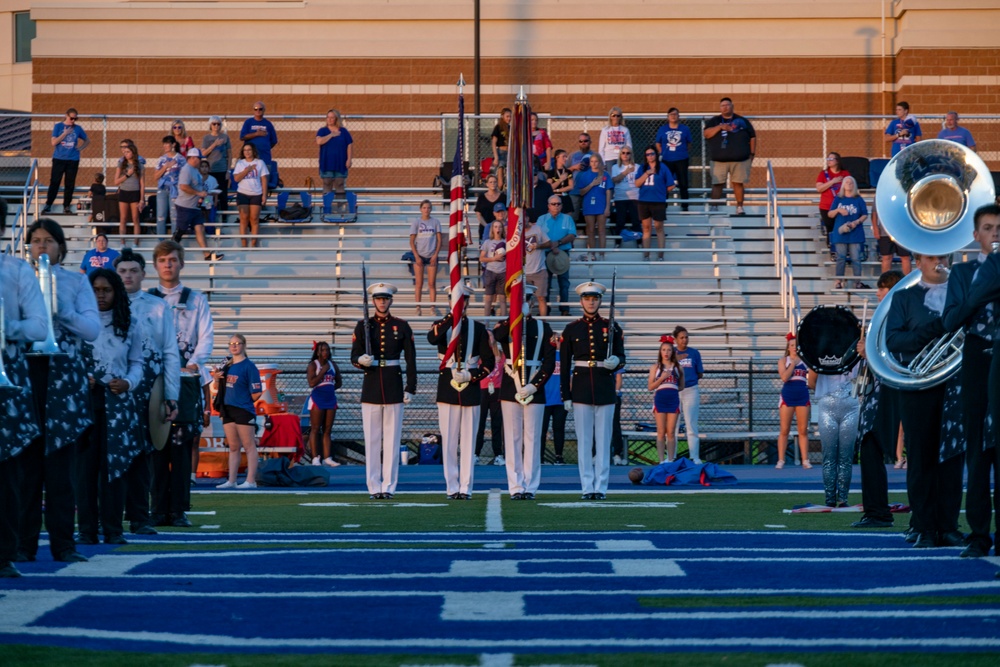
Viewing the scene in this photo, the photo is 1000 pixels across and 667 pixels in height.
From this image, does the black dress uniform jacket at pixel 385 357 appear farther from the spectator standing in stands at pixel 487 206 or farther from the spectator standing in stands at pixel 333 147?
the spectator standing in stands at pixel 333 147

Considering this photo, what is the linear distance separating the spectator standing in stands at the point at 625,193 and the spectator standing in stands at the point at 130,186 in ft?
23.5

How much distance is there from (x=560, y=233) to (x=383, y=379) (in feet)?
25.4

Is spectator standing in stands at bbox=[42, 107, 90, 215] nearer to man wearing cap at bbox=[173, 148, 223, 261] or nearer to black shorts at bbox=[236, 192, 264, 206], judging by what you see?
man wearing cap at bbox=[173, 148, 223, 261]

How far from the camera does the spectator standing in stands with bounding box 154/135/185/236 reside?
2391 centimetres

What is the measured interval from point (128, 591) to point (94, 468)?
300 cm

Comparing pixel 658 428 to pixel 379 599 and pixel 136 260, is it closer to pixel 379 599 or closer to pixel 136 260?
pixel 136 260

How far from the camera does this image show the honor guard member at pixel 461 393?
48.7ft

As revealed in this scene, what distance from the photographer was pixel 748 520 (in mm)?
11586

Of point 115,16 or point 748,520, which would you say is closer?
point 748,520

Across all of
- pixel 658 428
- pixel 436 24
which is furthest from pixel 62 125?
pixel 658 428

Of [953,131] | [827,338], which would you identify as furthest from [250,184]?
[827,338]

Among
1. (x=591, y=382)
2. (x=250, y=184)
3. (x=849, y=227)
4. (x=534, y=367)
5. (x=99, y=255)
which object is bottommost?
(x=591, y=382)

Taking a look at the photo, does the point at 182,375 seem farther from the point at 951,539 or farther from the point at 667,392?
the point at 667,392

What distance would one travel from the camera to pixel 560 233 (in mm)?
22562
